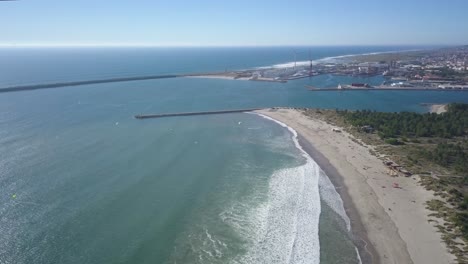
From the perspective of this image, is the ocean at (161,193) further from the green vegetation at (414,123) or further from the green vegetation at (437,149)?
the green vegetation at (414,123)

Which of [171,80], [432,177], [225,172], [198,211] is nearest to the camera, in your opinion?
[198,211]

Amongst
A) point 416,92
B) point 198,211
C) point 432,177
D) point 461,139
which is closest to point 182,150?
point 198,211

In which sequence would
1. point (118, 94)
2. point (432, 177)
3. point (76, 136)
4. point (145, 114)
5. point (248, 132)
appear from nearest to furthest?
point (432, 177) < point (76, 136) < point (248, 132) < point (145, 114) < point (118, 94)

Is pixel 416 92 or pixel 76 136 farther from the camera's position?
pixel 416 92

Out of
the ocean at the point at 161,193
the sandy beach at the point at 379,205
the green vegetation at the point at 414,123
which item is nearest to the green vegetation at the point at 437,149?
the green vegetation at the point at 414,123

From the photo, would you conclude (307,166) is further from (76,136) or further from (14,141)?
(14,141)

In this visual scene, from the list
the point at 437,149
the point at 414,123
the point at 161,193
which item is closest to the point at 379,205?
the point at 437,149

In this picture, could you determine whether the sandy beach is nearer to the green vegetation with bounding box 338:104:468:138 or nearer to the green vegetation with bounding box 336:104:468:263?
the green vegetation with bounding box 336:104:468:263
